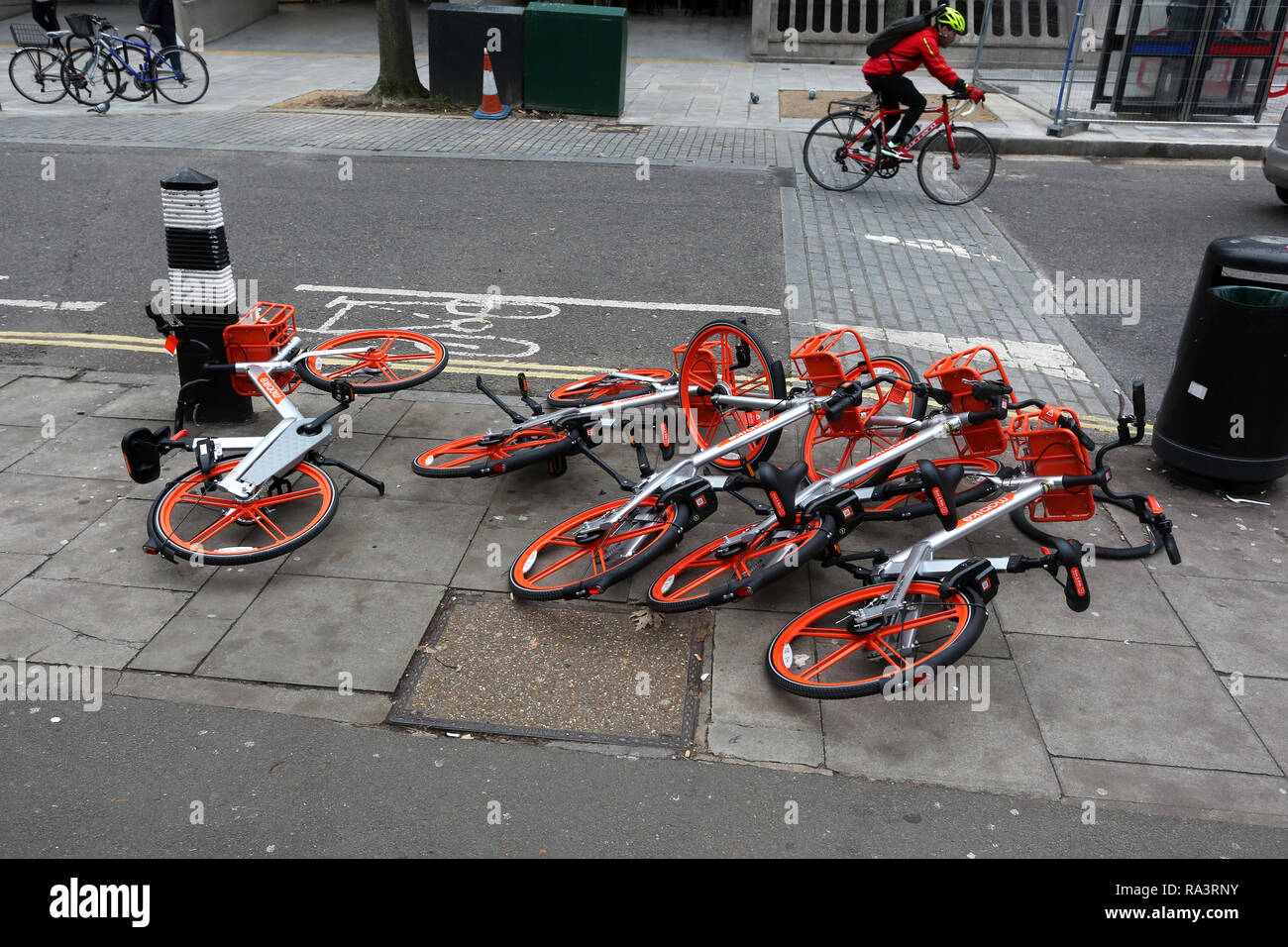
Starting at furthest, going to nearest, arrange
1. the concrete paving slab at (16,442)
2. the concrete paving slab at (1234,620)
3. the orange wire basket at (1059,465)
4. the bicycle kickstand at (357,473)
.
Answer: the concrete paving slab at (16,442)
the bicycle kickstand at (357,473)
the orange wire basket at (1059,465)
the concrete paving slab at (1234,620)

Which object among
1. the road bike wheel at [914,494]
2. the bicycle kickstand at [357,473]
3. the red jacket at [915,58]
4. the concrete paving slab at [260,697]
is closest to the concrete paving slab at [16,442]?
the bicycle kickstand at [357,473]

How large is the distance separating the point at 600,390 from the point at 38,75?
551 inches

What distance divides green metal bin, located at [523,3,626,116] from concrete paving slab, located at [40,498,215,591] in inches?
453

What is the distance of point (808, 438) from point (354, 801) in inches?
124

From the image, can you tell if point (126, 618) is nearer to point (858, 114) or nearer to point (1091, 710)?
point (1091, 710)

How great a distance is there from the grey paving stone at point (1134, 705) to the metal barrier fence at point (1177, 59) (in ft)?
38.7

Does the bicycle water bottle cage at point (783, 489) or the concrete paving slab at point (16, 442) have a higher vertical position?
the bicycle water bottle cage at point (783, 489)

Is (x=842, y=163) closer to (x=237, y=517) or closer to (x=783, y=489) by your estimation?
(x=783, y=489)

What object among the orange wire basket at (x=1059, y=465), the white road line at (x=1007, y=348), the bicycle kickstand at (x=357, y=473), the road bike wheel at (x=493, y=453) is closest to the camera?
the orange wire basket at (x=1059, y=465)

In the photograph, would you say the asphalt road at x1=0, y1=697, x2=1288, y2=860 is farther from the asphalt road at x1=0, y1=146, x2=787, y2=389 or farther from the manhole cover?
the asphalt road at x1=0, y1=146, x2=787, y2=389

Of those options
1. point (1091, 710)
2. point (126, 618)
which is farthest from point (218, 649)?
point (1091, 710)

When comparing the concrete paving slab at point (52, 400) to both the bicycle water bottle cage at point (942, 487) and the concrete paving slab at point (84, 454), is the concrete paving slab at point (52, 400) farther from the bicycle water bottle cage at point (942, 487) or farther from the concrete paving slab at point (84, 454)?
the bicycle water bottle cage at point (942, 487)

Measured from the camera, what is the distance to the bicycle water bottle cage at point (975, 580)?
163 inches

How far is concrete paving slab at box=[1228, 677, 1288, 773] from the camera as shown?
394 cm
